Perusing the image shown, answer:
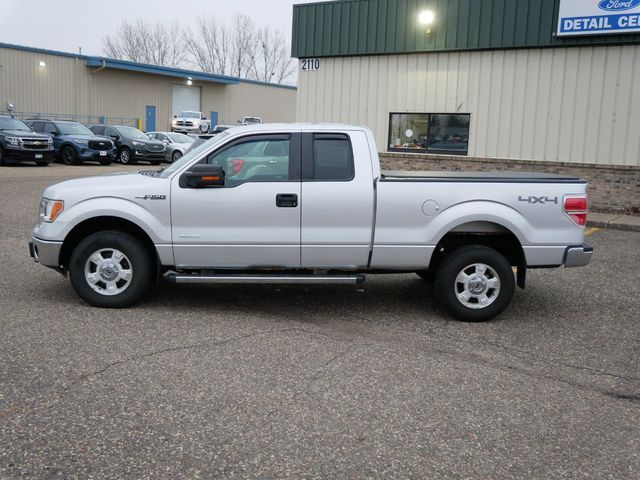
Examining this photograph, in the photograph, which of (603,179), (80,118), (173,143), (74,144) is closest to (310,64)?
(603,179)

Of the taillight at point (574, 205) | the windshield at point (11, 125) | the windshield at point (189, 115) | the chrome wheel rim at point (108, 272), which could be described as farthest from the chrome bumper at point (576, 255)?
the windshield at point (189, 115)

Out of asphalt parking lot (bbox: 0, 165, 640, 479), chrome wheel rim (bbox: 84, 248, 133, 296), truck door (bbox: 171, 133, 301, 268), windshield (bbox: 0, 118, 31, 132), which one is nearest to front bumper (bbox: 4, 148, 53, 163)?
windshield (bbox: 0, 118, 31, 132)

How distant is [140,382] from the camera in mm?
4656

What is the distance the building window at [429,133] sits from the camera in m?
15.9

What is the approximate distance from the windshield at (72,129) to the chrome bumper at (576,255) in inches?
971

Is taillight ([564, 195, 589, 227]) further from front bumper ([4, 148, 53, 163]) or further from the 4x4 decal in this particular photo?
front bumper ([4, 148, 53, 163])

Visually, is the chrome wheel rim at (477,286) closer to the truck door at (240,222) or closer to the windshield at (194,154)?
the truck door at (240,222)

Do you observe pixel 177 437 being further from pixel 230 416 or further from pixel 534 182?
pixel 534 182

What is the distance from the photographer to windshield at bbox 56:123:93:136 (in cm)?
2738

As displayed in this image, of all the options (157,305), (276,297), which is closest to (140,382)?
(157,305)

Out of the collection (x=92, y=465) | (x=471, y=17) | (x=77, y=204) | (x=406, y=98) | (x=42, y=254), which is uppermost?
(x=471, y=17)

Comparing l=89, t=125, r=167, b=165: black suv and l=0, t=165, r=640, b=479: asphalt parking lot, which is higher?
l=89, t=125, r=167, b=165: black suv

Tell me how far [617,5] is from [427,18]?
4.05m

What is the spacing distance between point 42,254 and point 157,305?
118 cm
